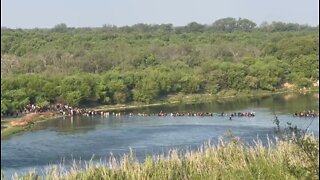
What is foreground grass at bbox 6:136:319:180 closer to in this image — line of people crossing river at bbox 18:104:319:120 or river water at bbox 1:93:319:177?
river water at bbox 1:93:319:177

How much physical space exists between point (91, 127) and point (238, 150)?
2207 centimetres

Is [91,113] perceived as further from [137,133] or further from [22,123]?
[137,133]

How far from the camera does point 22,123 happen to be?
34.3m

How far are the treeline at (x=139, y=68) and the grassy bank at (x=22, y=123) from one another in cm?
177

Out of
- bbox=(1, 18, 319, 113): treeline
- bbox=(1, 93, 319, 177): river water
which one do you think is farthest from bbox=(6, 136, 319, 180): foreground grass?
bbox=(1, 18, 319, 113): treeline

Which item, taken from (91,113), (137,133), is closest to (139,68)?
(91,113)

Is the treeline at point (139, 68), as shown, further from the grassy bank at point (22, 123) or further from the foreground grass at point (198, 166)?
the foreground grass at point (198, 166)

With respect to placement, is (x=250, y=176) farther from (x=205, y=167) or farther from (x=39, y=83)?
(x=39, y=83)

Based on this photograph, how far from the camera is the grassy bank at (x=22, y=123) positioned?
31.7m

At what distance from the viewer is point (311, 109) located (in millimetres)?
37281

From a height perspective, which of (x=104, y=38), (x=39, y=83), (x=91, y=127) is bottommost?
(x=91, y=127)

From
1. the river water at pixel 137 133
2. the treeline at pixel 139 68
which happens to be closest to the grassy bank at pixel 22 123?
the river water at pixel 137 133

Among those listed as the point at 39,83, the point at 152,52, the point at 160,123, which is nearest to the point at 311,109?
the point at 160,123

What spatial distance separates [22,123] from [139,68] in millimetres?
20745
